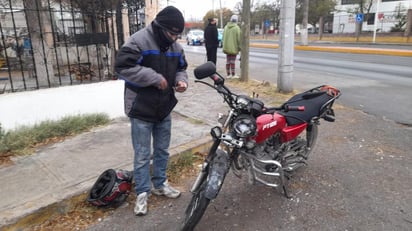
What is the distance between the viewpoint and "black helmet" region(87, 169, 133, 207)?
3021 millimetres

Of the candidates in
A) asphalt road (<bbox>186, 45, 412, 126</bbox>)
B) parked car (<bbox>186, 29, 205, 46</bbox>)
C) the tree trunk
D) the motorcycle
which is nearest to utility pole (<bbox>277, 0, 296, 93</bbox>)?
asphalt road (<bbox>186, 45, 412, 126</bbox>)

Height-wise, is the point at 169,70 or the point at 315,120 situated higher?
the point at 169,70

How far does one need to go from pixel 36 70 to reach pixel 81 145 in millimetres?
1674

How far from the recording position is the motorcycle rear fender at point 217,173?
8.30 feet

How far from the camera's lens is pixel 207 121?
5.42m

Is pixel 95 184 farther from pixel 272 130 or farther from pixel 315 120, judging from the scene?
pixel 315 120

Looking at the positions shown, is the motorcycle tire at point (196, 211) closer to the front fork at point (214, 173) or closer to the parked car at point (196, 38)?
the front fork at point (214, 173)

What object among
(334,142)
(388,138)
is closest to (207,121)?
(334,142)

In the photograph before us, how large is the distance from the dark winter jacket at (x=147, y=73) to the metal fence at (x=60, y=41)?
2.75m

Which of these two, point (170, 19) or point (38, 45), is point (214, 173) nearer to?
point (170, 19)

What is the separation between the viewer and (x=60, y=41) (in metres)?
5.55

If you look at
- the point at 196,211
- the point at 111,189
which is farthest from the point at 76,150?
the point at 196,211

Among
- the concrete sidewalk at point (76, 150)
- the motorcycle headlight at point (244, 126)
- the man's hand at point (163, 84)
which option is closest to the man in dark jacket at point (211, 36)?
the concrete sidewalk at point (76, 150)

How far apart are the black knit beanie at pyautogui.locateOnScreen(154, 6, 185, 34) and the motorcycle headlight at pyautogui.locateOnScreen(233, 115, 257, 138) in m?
0.96
